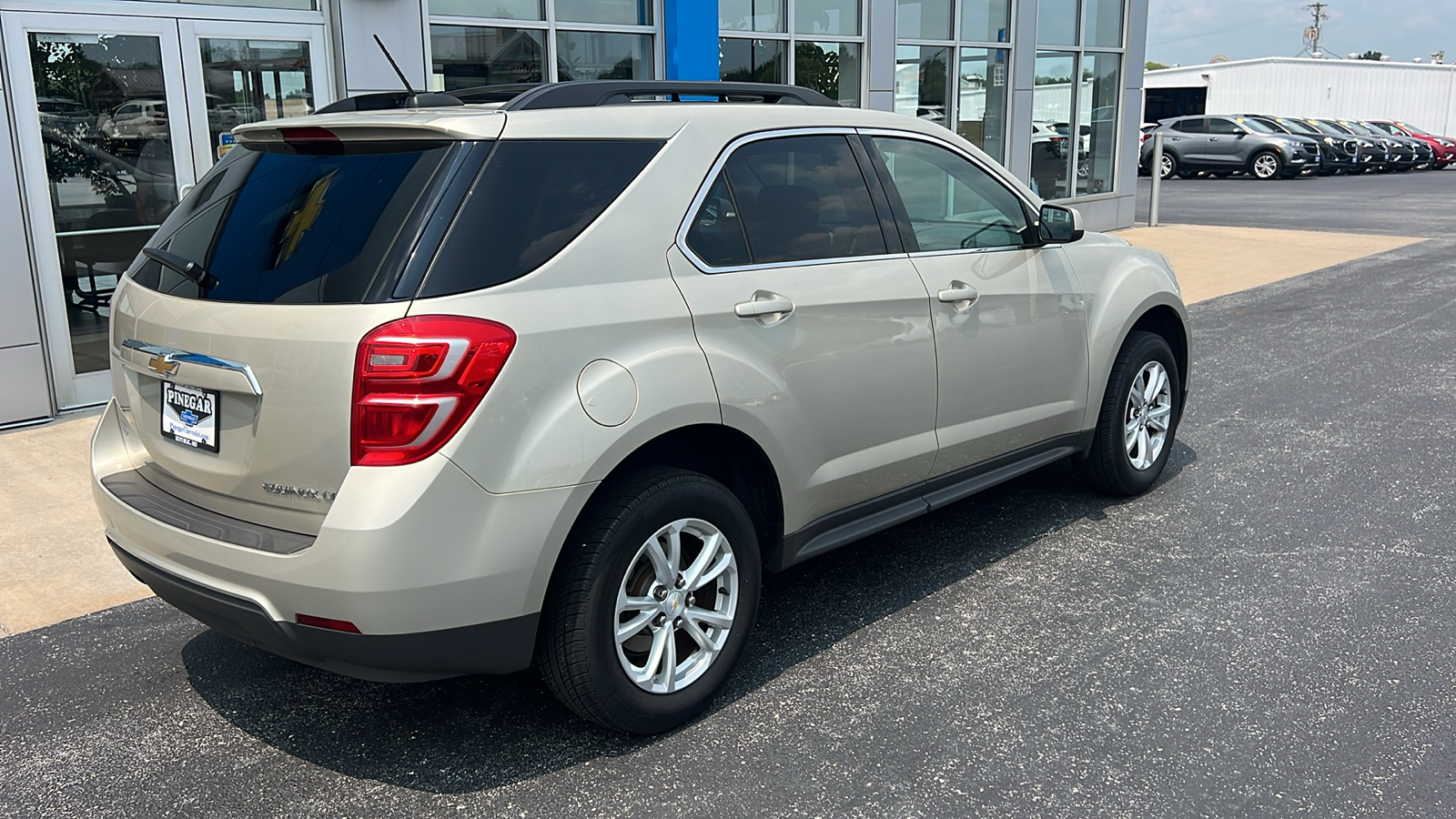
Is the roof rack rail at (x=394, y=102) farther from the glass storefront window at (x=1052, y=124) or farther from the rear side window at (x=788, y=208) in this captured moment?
the glass storefront window at (x=1052, y=124)

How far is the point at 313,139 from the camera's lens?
3.27 meters

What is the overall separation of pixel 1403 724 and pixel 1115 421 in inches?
79.5

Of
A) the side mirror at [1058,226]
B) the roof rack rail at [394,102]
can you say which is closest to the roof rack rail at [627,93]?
the roof rack rail at [394,102]

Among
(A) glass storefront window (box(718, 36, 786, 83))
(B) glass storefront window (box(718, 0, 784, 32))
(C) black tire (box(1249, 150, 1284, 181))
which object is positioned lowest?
(C) black tire (box(1249, 150, 1284, 181))

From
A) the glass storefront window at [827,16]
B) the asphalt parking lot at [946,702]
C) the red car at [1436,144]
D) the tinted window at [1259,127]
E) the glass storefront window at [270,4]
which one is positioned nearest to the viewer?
the asphalt parking lot at [946,702]

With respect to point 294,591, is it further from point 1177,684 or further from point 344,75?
point 344,75

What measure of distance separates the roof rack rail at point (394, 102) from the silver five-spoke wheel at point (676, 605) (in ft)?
4.79

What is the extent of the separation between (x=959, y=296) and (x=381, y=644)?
236 cm

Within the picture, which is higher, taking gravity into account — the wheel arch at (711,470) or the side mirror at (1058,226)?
the side mirror at (1058,226)

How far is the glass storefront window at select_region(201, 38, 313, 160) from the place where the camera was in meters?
7.84

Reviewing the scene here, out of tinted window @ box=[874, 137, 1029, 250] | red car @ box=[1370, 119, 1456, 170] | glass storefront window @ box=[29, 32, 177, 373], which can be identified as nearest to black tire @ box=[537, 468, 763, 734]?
tinted window @ box=[874, 137, 1029, 250]

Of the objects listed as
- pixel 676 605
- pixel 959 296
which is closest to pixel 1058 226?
pixel 959 296

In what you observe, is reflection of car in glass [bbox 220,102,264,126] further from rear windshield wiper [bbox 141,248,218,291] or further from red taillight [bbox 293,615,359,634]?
red taillight [bbox 293,615,359,634]

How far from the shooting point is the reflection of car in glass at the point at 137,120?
292 inches
